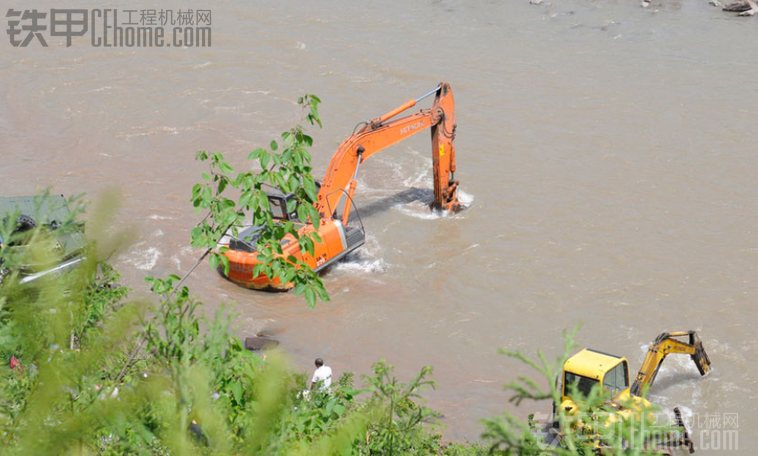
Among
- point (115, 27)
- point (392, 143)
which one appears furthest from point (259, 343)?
point (115, 27)

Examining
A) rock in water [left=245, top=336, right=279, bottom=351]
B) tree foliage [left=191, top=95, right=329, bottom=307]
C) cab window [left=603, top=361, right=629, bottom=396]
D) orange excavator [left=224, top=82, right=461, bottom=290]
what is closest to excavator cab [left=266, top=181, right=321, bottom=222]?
orange excavator [left=224, top=82, right=461, bottom=290]

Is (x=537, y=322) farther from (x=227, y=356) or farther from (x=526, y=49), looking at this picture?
(x=526, y=49)

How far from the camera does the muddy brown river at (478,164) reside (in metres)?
14.3

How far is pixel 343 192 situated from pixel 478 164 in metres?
6.64

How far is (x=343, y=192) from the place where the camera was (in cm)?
1560

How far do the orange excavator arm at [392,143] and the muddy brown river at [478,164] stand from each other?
950 millimetres

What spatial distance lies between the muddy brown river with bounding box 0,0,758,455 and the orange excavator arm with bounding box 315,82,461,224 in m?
0.95

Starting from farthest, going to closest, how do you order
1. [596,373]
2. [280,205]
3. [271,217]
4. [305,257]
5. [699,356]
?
[280,205] → [305,257] → [699,356] → [596,373] → [271,217]

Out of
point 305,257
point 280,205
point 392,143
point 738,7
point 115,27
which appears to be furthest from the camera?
point 738,7

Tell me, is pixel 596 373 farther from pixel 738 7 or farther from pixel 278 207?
pixel 738 7

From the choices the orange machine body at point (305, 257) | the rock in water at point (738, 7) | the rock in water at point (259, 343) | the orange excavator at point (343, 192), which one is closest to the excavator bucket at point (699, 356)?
the orange excavator at point (343, 192)

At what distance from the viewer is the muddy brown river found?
1431 centimetres

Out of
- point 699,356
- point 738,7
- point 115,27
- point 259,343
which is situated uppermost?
point 738,7

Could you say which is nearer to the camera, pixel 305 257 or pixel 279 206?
pixel 305 257
